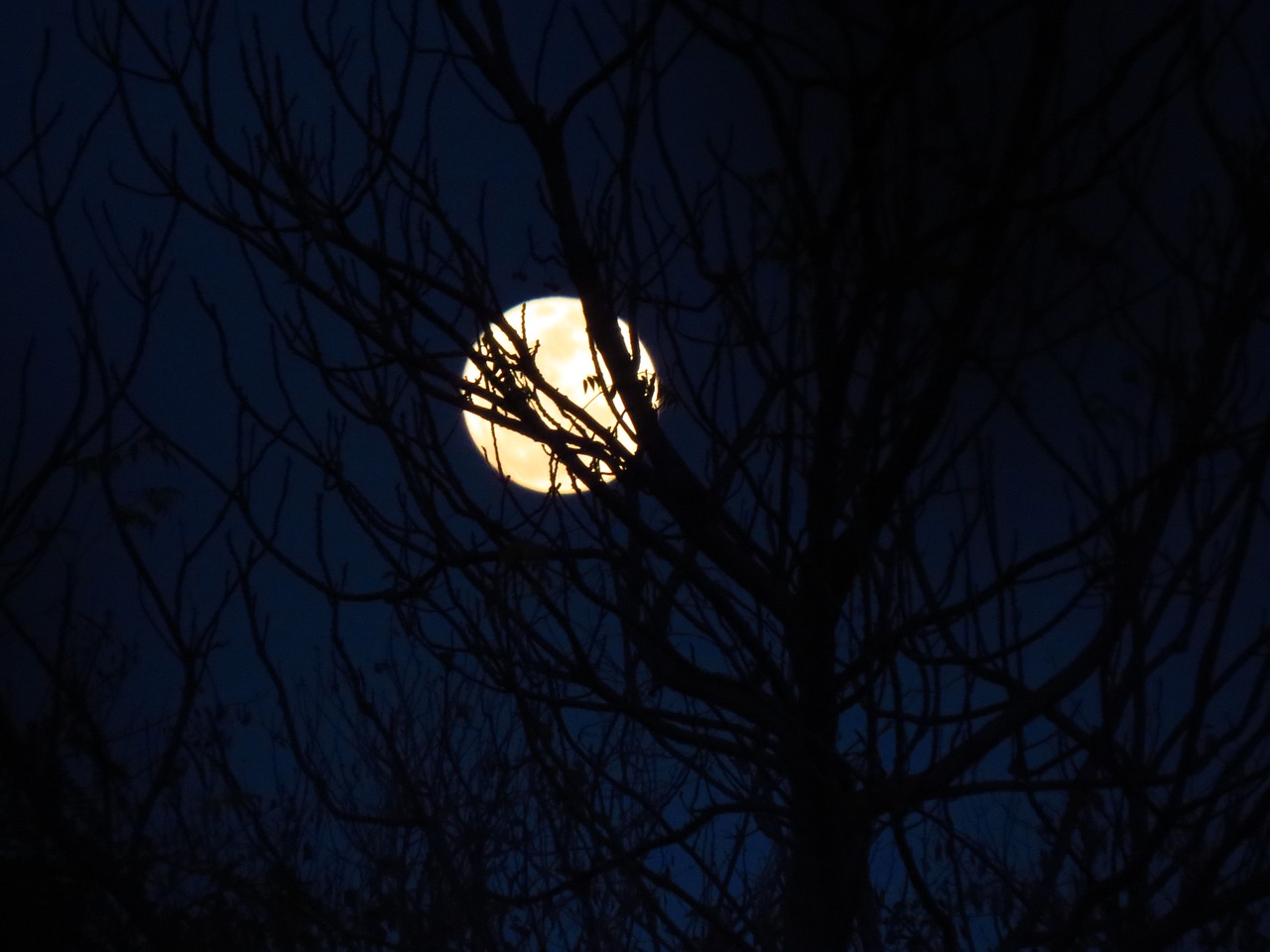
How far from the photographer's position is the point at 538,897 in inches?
86.7

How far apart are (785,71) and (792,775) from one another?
1221 mm

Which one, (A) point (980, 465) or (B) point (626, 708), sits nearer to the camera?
(B) point (626, 708)

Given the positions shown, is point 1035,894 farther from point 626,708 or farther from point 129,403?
point 129,403

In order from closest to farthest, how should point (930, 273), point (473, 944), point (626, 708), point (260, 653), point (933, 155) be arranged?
point (930, 273)
point (626, 708)
point (933, 155)
point (260, 653)
point (473, 944)

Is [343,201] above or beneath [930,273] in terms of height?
above

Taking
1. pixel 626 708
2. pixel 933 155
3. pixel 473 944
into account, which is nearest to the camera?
pixel 626 708

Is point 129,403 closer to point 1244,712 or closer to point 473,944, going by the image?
point 473,944

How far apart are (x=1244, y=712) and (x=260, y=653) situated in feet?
6.57

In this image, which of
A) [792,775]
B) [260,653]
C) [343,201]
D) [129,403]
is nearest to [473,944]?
[260,653]

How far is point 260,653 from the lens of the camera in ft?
8.88

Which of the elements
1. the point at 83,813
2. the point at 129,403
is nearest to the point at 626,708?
the point at 129,403

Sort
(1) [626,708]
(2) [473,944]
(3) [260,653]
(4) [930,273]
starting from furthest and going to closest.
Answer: (2) [473,944] < (3) [260,653] < (1) [626,708] < (4) [930,273]

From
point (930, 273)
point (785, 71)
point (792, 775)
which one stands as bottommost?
point (792, 775)

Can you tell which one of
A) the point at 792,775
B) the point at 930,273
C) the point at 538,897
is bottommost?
the point at 538,897
